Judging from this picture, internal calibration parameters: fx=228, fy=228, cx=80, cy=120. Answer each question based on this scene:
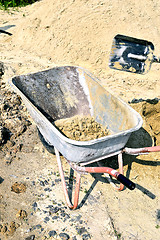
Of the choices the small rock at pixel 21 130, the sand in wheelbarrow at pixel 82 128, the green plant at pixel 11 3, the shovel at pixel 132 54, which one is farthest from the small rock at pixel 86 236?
the green plant at pixel 11 3

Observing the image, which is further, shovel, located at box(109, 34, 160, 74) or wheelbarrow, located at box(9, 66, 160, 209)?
shovel, located at box(109, 34, 160, 74)

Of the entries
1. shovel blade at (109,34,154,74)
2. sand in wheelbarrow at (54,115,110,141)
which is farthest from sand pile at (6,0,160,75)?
sand in wheelbarrow at (54,115,110,141)

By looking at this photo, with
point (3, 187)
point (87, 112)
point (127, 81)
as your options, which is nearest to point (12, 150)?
point (3, 187)

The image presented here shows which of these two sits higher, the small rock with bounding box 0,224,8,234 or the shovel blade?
the shovel blade

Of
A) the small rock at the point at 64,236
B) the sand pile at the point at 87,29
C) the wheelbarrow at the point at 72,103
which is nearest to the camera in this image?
the small rock at the point at 64,236

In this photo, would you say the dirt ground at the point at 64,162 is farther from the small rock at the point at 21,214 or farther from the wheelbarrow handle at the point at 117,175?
the wheelbarrow handle at the point at 117,175

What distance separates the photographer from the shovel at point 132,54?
380 centimetres

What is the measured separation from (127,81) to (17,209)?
3.43m

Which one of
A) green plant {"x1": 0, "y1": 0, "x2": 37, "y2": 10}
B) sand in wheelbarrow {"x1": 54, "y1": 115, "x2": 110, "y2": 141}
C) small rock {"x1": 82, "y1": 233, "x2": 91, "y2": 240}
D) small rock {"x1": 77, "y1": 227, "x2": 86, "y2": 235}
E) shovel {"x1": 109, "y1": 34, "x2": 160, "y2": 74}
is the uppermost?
green plant {"x1": 0, "y1": 0, "x2": 37, "y2": 10}

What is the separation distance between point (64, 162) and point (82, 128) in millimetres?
596

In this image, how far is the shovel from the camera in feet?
12.5

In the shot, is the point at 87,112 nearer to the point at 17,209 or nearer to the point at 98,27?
the point at 17,209

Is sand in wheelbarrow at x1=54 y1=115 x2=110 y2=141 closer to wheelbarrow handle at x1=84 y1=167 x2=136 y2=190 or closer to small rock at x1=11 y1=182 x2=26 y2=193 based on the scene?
small rock at x1=11 y1=182 x2=26 y2=193

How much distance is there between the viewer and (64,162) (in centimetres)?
343
